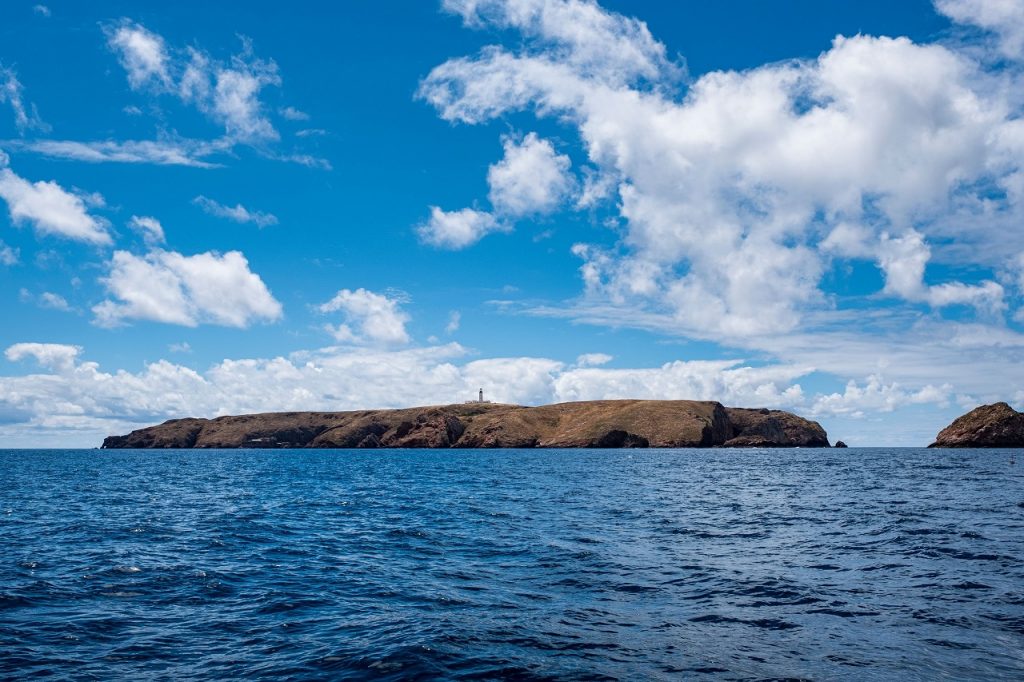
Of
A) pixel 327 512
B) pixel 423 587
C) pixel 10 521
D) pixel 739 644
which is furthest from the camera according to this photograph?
pixel 327 512

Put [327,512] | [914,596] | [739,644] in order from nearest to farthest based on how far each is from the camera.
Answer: [739,644] < [914,596] < [327,512]

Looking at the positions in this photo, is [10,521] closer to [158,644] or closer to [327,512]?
[327,512]

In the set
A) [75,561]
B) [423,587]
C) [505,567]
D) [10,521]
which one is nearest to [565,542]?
[505,567]

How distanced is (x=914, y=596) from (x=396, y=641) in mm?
17037

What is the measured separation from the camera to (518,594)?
22906mm

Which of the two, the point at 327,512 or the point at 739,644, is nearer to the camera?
the point at 739,644

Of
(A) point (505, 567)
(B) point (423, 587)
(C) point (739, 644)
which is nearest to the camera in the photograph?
(C) point (739, 644)

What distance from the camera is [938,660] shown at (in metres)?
15.8

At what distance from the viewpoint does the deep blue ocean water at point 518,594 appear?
15961 millimetres

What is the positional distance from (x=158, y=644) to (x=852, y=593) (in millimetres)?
21608

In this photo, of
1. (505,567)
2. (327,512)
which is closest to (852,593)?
(505,567)

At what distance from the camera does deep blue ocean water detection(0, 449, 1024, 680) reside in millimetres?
15961

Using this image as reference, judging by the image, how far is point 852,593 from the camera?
22.3 meters

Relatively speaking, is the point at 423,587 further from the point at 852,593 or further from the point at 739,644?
the point at 852,593
